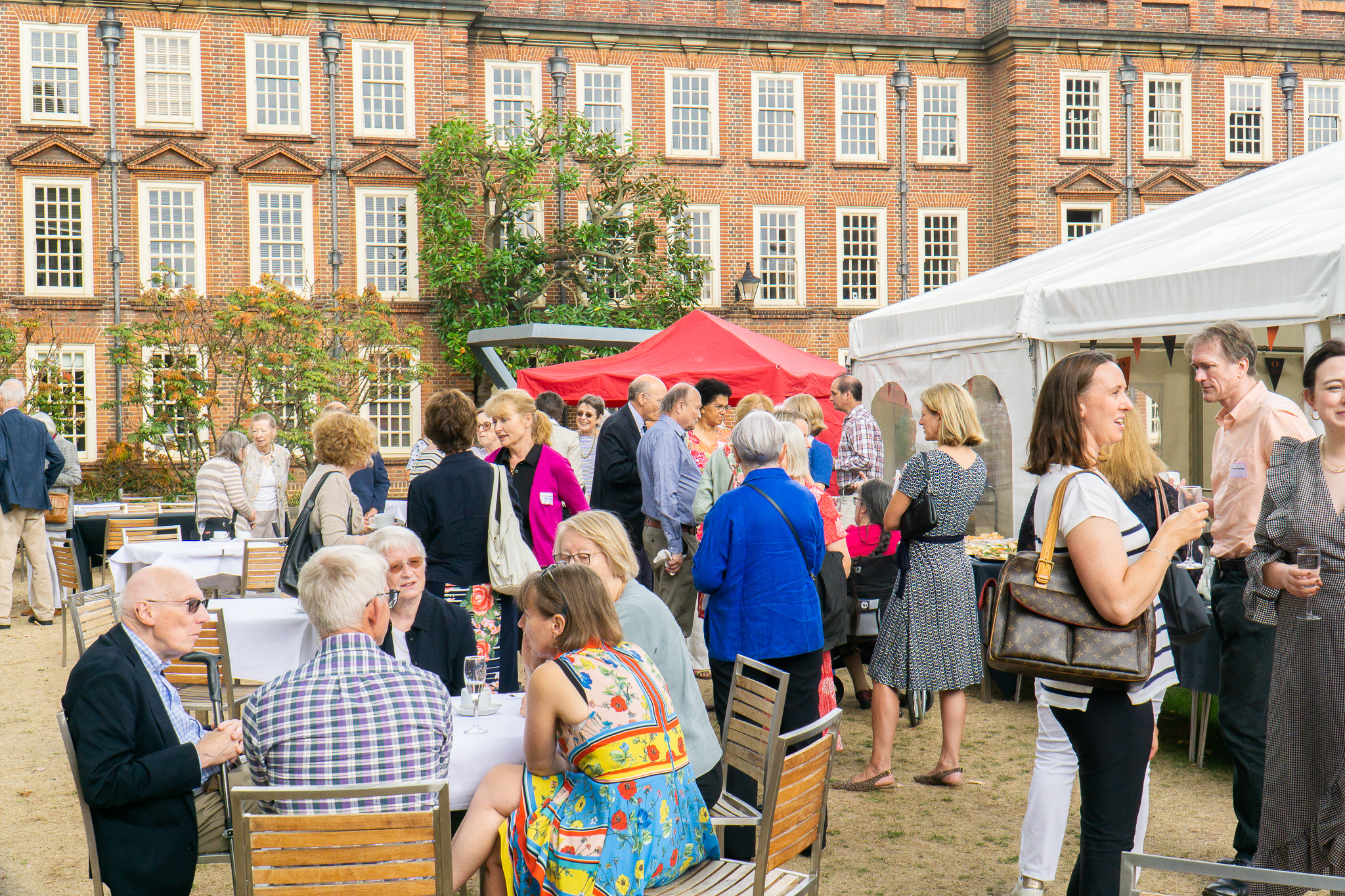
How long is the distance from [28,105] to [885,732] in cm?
2259

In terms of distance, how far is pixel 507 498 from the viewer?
567 cm

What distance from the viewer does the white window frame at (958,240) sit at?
2562 cm

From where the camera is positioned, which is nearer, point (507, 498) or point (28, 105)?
point (507, 498)

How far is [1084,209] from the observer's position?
25562 mm

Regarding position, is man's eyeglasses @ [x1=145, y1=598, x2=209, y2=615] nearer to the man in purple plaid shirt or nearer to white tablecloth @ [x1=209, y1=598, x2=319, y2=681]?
the man in purple plaid shirt

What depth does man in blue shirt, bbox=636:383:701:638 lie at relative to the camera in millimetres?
6742

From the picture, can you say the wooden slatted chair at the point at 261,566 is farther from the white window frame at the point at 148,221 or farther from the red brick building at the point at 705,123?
the white window frame at the point at 148,221

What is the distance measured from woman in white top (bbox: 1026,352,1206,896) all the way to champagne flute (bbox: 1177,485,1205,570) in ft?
1.80

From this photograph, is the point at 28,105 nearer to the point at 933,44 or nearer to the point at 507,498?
the point at 933,44

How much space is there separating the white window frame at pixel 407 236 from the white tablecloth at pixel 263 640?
715 inches

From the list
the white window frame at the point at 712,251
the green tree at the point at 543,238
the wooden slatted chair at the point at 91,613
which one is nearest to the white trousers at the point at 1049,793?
the wooden slatted chair at the point at 91,613

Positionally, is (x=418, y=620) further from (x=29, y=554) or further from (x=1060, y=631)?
(x=29, y=554)

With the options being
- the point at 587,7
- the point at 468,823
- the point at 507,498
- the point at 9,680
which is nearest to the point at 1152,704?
the point at 468,823

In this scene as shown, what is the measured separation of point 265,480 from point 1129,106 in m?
22.8
